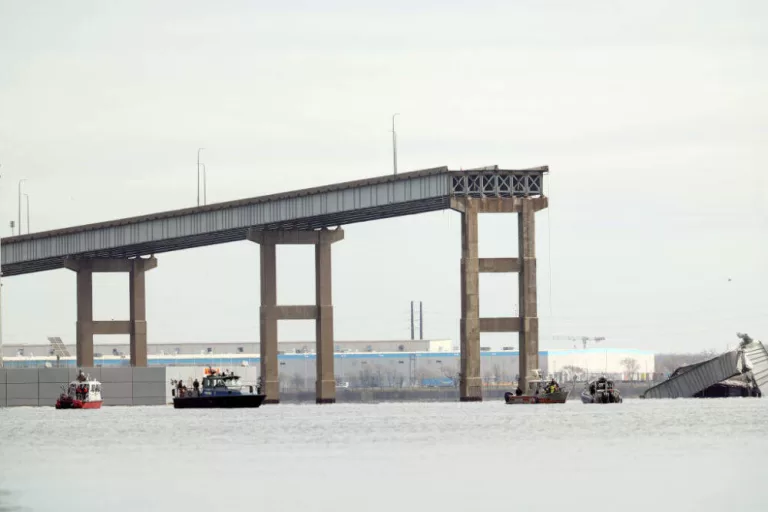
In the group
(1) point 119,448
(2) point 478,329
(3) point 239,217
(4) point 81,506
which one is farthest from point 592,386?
(4) point 81,506

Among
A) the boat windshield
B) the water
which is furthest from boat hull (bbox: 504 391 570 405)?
the water

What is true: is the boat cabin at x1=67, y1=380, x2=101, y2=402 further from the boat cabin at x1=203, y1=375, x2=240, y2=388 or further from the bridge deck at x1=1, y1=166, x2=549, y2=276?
the bridge deck at x1=1, y1=166, x2=549, y2=276

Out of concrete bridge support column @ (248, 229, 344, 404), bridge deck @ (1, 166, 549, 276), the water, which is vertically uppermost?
bridge deck @ (1, 166, 549, 276)

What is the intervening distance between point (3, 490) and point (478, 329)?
119 meters

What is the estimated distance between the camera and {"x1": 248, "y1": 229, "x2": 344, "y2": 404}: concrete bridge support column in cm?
18762

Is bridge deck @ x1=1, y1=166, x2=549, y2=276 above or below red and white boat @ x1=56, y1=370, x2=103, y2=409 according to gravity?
above

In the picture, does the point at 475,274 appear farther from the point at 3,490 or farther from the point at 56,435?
the point at 3,490

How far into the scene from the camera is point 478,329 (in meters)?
176

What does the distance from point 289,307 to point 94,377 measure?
22.8 m

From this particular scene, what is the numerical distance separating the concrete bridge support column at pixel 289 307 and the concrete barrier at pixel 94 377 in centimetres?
1284

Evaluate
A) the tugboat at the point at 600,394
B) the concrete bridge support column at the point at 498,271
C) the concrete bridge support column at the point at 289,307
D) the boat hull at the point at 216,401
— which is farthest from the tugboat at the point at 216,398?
the tugboat at the point at 600,394

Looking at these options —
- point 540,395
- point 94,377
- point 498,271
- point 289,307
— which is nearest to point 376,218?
point 289,307

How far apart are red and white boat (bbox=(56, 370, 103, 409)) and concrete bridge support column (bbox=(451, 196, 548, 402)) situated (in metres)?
Result: 36.4

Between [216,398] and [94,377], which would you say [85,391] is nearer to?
[94,377]
